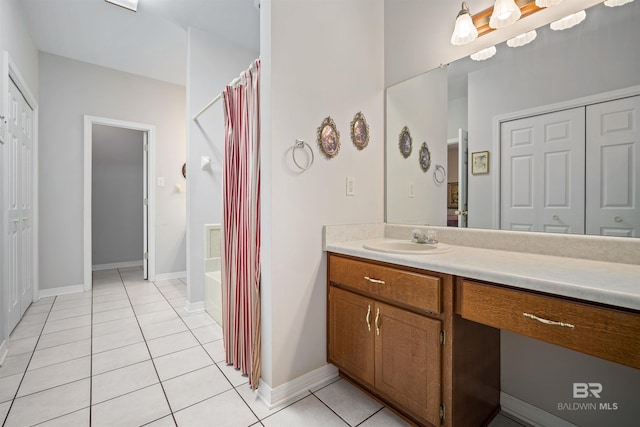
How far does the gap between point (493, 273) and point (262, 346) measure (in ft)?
4.04

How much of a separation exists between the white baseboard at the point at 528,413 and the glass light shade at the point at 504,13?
188 centimetres

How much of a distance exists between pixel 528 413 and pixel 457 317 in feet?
2.40

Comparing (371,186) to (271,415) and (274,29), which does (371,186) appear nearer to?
(274,29)

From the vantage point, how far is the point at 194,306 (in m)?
2.90

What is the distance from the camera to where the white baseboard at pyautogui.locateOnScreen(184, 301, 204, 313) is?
2.88 meters

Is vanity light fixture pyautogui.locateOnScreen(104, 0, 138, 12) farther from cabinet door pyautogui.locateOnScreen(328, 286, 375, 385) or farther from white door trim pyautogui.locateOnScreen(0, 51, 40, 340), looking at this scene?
cabinet door pyautogui.locateOnScreen(328, 286, 375, 385)

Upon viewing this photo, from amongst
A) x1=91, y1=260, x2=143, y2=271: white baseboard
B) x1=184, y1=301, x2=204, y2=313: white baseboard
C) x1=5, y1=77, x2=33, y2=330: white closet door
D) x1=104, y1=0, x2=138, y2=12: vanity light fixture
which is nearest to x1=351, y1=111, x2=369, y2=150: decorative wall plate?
x1=184, y1=301, x2=204, y2=313: white baseboard

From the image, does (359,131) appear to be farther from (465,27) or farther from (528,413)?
(528,413)

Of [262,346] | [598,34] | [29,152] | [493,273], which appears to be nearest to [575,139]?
[598,34]

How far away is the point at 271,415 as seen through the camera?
144cm

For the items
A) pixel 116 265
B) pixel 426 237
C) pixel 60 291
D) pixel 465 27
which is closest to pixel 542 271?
pixel 426 237

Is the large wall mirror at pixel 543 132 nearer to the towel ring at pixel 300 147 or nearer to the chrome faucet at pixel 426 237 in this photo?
the chrome faucet at pixel 426 237

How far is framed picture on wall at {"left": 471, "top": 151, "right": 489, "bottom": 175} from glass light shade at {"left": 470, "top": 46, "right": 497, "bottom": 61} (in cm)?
51

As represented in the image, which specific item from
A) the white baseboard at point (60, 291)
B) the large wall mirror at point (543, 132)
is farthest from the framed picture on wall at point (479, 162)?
the white baseboard at point (60, 291)
